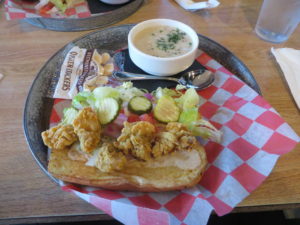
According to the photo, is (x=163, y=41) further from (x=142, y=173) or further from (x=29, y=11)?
(x=29, y=11)

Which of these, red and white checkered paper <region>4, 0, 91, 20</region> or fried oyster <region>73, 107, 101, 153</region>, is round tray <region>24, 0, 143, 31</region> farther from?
fried oyster <region>73, 107, 101, 153</region>

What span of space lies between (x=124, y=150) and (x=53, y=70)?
0.83 metres

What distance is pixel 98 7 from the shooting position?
2164 mm

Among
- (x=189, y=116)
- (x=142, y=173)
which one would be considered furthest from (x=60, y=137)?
(x=189, y=116)

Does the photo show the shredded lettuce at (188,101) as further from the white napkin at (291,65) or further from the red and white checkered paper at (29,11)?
the red and white checkered paper at (29,11)

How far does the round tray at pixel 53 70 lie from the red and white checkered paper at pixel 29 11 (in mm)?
456

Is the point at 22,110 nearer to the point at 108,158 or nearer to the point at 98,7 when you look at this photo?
the point at 108,158

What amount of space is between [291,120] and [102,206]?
1086 mm

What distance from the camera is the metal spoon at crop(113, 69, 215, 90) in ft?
5.01

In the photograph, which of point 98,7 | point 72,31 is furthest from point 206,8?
point 72,31

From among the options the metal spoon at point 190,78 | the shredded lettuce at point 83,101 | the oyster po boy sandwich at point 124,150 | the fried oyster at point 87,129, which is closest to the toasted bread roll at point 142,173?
the oyster po boy sandwich at point 124,150

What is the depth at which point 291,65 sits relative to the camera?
1.65 m

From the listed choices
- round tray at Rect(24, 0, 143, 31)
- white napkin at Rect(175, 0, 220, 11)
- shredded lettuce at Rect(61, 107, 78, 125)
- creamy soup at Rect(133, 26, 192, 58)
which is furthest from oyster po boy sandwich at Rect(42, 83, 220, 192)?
white napkin at Rect(175, 0, 220, 11)

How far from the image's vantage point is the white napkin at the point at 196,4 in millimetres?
2029
